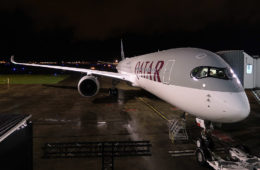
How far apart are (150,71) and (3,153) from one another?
9.78 metres

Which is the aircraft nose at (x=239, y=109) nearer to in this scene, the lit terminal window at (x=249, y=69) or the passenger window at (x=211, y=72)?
the passenger window at (x=211, y=72)

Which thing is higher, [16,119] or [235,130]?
[16,119]

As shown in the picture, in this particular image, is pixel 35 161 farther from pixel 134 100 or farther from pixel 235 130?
pixel 134 100

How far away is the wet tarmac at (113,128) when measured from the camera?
7.80m

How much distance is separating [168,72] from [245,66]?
21.9 m

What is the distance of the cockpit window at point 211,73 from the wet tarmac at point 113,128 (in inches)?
→ 131

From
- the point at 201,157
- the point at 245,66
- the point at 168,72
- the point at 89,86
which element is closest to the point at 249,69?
the point at 245,66

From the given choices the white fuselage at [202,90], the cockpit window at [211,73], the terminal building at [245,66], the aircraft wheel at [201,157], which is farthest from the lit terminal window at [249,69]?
the aircraft wheel at [201,157]

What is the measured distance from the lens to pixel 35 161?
7855mm

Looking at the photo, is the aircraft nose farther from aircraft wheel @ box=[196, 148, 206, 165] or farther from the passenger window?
aircraft wheel @ box=[196, 148, 206, 165]

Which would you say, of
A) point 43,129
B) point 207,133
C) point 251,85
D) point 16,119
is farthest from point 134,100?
point 251,85

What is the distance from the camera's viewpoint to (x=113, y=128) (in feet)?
38.5

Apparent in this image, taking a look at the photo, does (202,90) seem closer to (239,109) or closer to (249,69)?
(239,109)

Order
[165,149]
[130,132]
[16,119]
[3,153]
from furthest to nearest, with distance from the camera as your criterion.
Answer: [130,132] < [165,149] < [16,119] < [3,153]
